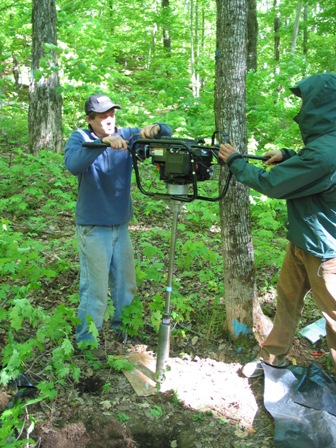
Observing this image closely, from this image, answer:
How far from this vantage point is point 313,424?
113 inches

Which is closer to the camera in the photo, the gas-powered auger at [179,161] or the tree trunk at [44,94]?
the gas-powered auger at [179,161]

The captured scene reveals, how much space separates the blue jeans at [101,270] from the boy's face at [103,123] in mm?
837

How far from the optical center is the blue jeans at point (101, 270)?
350 centimetres

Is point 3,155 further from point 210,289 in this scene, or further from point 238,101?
point 238,101

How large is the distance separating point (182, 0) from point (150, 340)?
27353 mm

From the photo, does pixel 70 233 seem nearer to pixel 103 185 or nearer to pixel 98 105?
pixel 103 185

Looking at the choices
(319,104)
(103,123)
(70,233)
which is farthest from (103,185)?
(70,233)

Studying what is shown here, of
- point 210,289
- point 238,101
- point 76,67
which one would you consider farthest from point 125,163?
point 76,67

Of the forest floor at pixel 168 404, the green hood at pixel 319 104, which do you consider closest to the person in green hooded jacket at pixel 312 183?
the green hood at pixel 319 104

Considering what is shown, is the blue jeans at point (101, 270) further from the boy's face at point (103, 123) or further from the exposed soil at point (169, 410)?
the boy's face at point (103, 123)

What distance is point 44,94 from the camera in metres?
8.62

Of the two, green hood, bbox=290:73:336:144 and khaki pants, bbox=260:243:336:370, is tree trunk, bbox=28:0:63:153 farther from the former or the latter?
khaki pants, bbox=260:243:336:370

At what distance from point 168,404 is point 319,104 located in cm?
257

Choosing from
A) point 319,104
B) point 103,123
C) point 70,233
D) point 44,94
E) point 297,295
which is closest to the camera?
point 319,104
